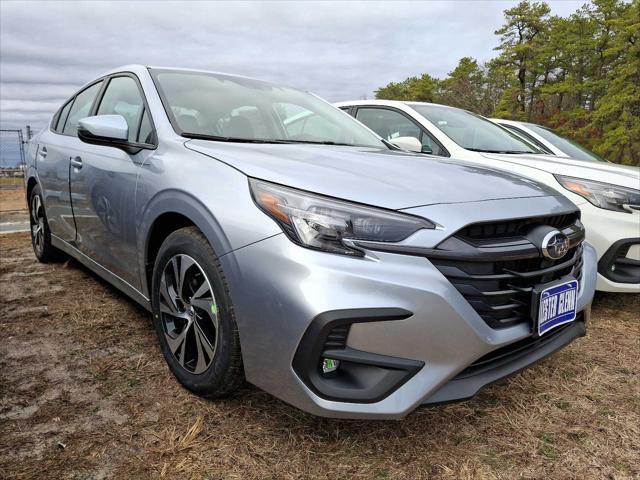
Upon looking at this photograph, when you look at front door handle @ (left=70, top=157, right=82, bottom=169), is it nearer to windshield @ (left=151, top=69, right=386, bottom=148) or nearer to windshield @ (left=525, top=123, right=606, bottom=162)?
windshield @ (left=151, top=69, right=386, bottom=148)

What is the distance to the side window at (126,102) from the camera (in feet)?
8.09

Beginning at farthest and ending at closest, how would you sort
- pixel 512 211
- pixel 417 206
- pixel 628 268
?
pixel 628 268
pixel 512 211
pixel 417 206

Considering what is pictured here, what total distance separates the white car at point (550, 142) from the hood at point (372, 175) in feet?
12.0

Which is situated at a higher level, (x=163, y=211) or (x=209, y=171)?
(x=209, y=171)

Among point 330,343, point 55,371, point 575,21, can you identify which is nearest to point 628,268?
point 330,343

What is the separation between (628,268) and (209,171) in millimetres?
2717

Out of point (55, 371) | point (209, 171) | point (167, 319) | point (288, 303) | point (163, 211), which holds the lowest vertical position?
point (55, 371)

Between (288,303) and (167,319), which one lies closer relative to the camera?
(288,303)

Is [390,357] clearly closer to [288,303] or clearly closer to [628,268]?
[288,303]

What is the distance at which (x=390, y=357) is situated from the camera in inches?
58.8

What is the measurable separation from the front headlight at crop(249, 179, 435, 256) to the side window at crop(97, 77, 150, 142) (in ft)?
4.11

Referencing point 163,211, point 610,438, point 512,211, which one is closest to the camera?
point 512,211

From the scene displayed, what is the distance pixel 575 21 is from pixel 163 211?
32.0m

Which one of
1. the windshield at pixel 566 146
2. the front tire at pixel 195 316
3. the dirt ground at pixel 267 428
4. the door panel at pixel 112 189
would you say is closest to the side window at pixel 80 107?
the door panel at pixel 112 189
